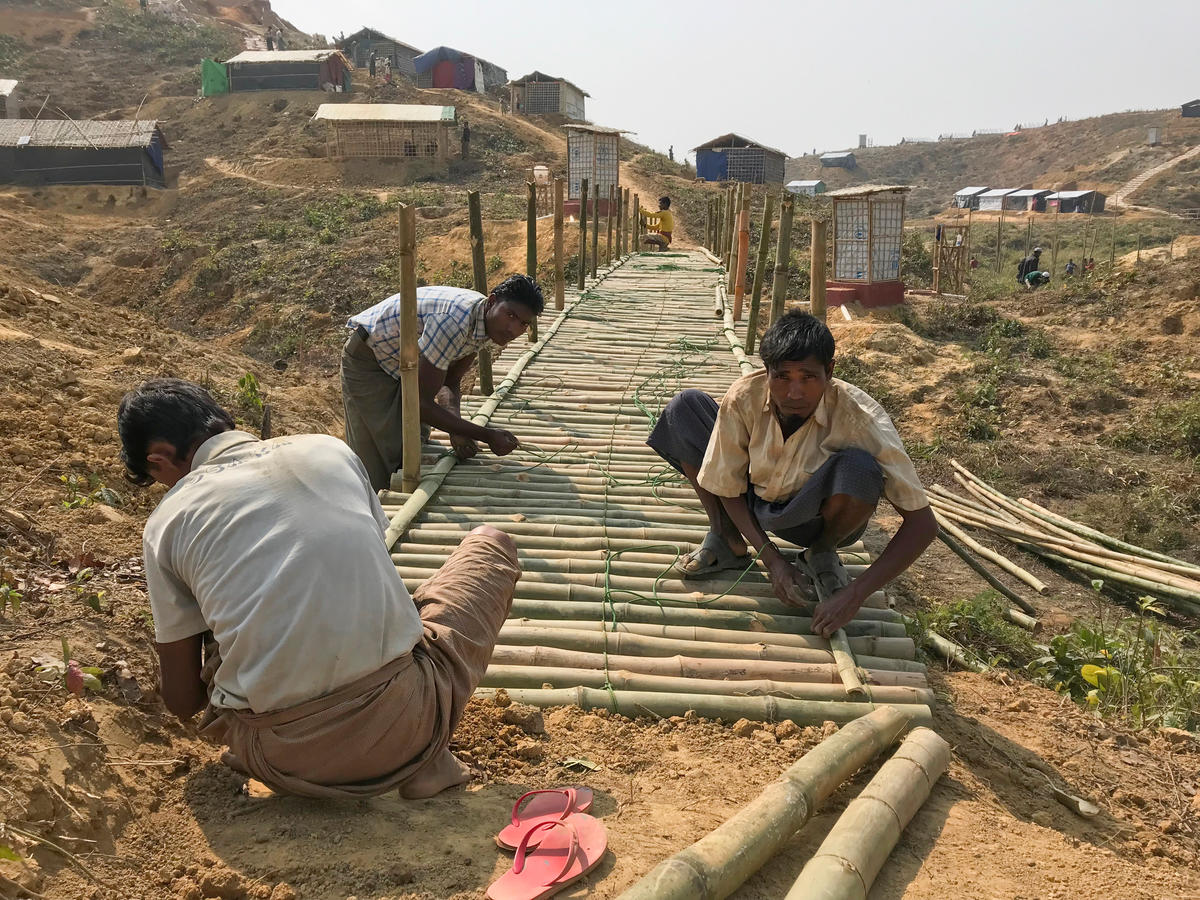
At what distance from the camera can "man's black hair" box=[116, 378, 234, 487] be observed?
6.27ft

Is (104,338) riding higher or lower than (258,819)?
higher

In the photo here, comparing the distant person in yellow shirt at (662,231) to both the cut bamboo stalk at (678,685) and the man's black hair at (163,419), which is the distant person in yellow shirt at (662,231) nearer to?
the cut bamboo stalk at (678,685)

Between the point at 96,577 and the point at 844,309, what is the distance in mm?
11868

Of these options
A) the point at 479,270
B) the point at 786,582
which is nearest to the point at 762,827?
the point at 786,582

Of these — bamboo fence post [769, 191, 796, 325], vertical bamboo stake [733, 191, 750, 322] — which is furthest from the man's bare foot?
vertical bamboo stake [733, 191, 750, 322]

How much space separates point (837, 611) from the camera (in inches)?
110

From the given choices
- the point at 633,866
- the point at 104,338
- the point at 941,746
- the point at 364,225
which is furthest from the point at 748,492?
the point at 364,225

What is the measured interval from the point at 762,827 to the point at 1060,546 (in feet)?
16.5

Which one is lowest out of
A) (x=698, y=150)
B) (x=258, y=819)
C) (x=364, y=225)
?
(x=258, y=819)

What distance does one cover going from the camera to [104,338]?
6.76m

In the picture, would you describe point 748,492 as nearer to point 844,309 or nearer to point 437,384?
point 437,384

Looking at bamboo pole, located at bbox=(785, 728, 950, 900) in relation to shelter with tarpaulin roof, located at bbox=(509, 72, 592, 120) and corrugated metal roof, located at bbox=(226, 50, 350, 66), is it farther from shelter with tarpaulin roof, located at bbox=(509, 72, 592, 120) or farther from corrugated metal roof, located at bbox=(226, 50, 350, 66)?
shelter with tarpaulin roof, located at bbox=(509, 72, 592, 120)

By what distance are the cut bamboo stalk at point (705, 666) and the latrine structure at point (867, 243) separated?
1160cm

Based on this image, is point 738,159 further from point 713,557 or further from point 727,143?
point 713,557
